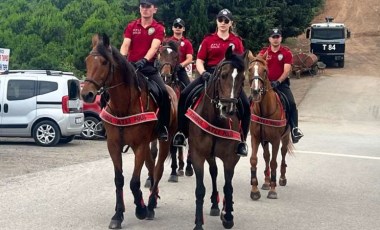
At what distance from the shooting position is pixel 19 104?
64.8 ft

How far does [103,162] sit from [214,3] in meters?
21.5

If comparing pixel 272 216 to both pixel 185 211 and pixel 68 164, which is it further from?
pixel 68 164

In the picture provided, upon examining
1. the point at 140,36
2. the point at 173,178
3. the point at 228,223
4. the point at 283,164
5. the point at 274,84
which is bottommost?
the point at 173,178

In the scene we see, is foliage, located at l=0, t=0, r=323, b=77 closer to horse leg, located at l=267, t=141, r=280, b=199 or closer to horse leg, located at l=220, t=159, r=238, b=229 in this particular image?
horse leg, located at l=267, t=141, r=280, b=199

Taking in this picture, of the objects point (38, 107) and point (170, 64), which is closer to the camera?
point (170, 64)

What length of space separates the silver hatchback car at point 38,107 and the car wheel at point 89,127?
190cm

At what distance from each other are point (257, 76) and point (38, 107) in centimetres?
1001

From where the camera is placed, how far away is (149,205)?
10.1 meters

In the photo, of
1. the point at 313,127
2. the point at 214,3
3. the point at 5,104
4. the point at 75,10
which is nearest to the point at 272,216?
the point at 5,104

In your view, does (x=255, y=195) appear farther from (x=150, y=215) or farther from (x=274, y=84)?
(x=150, y=215)

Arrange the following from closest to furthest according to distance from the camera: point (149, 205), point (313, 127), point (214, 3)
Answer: point (149, 205) → point (313, 127) → point (214, 3)

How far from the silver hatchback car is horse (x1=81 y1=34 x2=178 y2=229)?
1032 centimetres

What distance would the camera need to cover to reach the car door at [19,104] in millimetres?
19719

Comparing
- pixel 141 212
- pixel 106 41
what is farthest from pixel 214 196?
pixel 106 41
